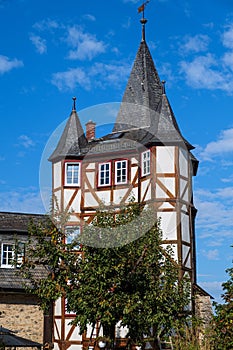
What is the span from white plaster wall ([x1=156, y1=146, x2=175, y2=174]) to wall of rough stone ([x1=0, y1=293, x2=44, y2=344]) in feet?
25.0

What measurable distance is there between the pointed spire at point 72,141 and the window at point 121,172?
225cm

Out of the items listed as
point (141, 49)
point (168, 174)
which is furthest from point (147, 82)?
point (168, 174)

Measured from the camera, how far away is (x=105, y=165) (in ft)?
100

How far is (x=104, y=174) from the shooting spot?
30.5 metres

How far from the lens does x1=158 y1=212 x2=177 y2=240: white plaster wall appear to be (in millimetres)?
27281

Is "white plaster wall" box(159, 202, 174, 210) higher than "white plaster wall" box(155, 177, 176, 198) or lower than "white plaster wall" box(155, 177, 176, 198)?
lower

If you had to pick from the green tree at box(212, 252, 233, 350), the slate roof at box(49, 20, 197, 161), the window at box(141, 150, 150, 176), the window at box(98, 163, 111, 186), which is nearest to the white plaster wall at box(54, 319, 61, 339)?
the window at box(98, 163, 111, 186)

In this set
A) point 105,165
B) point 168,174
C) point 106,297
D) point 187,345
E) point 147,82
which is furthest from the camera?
point 147,82

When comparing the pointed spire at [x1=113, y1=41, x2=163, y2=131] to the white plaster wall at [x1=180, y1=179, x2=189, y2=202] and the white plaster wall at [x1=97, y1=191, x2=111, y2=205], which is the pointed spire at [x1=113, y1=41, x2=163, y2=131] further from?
the white plaster wall at [x1=180, y1=179, x2=189, y2=202]

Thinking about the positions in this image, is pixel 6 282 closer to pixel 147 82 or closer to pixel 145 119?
pixel 145 119

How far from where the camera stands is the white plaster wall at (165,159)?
28.1 metres

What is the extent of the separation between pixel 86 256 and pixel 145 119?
Result: 10.6m

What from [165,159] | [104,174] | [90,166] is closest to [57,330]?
[104,174]

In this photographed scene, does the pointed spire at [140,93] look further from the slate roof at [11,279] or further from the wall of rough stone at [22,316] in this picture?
the wall of rough stone at [22,316]
